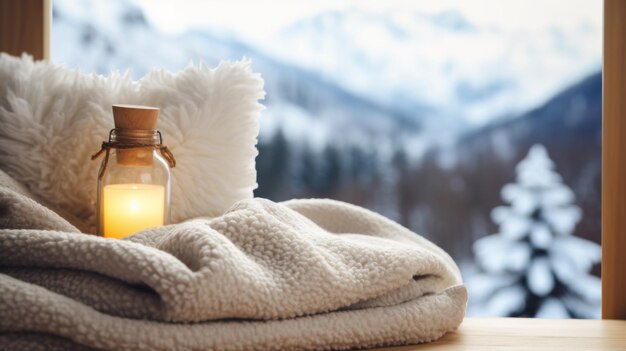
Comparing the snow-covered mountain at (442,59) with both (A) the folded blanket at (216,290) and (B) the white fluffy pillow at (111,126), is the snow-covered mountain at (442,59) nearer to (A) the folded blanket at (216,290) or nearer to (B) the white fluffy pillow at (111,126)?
(B) the white fluffy pillow at (111,126)

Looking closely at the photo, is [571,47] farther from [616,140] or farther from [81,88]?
[81,88]

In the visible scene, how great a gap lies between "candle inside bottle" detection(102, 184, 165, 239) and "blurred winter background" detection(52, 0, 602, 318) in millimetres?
534

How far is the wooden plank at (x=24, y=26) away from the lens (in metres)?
1.13

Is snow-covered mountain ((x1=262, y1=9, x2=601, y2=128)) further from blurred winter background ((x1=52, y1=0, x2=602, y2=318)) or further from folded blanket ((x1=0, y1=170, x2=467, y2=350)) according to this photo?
folded blanket ((x1=0, y1=170, x2=467, y2=350))

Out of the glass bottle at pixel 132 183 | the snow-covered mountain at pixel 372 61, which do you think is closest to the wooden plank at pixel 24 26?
the snow-covered mountain at pixel 372 61

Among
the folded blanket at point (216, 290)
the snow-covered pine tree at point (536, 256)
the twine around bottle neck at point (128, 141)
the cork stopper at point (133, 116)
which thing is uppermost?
the cork stopper at point (133, 116)

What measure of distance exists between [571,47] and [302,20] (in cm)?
49

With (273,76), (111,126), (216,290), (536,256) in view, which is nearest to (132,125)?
(111,126)

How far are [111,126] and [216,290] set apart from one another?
1.42 feet

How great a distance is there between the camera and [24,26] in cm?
113

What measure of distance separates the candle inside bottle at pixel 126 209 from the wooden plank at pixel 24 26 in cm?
42

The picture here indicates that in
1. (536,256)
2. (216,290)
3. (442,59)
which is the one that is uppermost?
(442,59)

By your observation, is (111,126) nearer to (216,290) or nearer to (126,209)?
(126,209)

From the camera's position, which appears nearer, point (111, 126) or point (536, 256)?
point (111, 126)
